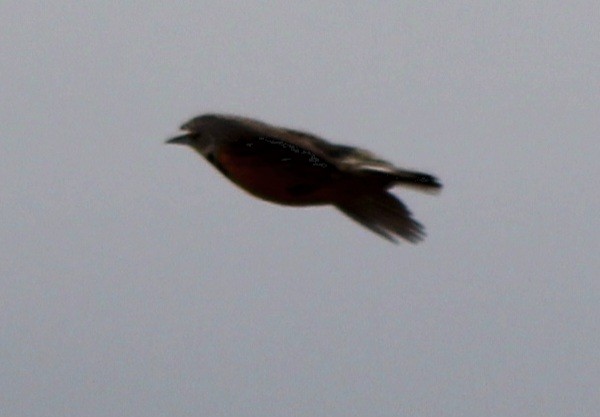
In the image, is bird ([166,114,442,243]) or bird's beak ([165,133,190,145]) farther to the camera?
bird's beak ([165,133,190,145])

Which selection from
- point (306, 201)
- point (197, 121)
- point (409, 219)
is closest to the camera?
point (306, 201)

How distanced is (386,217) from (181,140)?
33.6 inches

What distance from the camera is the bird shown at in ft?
13.5

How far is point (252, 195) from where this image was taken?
162 inches

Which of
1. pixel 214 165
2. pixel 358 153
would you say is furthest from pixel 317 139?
pixel 214 165

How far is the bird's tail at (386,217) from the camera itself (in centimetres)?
466

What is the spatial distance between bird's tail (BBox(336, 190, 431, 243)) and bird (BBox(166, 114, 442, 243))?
1.4 inches

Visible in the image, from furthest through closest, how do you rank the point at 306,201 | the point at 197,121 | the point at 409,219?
the point at 409,219, the point at 197,121, the point at 306,201

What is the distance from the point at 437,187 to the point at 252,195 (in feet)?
2.28

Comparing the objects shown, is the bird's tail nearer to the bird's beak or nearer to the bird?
the bird

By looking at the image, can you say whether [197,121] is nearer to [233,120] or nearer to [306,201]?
[233,120]

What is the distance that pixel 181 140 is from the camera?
450cm

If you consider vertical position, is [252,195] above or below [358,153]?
below

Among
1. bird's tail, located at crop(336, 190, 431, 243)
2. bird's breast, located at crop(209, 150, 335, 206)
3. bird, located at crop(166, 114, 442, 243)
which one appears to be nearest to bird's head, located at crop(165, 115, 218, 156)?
bird, located at crop(166, 114, 442, 243)
